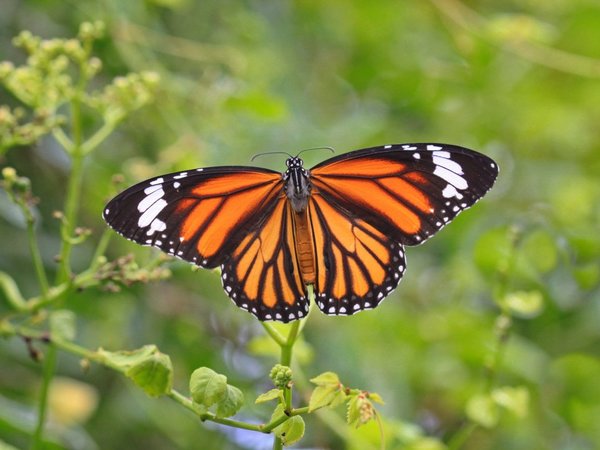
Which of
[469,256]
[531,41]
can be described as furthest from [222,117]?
[531,41]

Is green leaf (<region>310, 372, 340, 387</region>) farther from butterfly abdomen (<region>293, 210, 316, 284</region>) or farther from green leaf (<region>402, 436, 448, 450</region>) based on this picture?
green leaf (<region>402, 436, 448, 450</region>)

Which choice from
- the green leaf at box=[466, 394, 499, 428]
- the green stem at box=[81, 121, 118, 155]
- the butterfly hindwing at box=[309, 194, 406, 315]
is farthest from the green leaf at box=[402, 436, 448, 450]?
the green stem at box=[81, 121, 118, 155]

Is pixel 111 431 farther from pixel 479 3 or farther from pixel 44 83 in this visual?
pixel 479 3

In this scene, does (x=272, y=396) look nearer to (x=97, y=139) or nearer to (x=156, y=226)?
Answer: (x=156, y=226)

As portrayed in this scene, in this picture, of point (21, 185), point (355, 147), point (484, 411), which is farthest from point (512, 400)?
point (355, 147)

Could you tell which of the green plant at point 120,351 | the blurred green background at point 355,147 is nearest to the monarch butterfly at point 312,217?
the green plant at point 120,351
